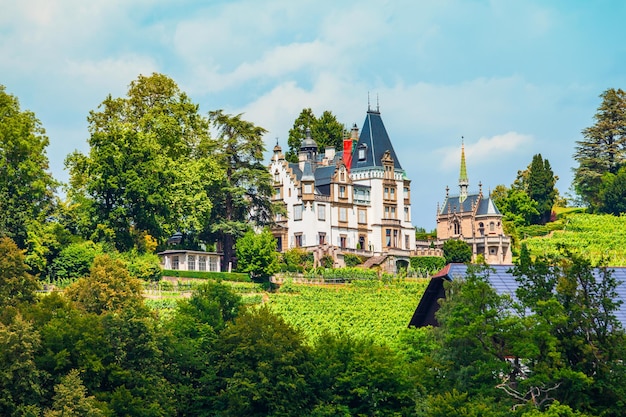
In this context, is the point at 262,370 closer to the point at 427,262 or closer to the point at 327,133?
the point at 427,262

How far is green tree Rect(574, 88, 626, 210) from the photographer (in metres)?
132

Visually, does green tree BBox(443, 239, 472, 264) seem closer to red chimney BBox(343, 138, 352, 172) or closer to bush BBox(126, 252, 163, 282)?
red chimney BBox(343, 138, 352, 172)

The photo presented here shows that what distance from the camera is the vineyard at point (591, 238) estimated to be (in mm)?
112688

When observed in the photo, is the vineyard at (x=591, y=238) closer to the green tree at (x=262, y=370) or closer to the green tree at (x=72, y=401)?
the green tree at (x=262, y=370)

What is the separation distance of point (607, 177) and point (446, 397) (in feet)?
278

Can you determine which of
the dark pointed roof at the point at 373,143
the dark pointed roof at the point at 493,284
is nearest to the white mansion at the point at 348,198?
the dark pointed roof at the point at 373,143

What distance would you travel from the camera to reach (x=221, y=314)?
63.4m

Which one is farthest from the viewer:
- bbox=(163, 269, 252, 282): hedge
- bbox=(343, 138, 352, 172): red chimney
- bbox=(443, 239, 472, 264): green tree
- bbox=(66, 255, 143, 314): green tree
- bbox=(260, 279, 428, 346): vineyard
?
bbox=(343, 138, 352, 172): red chimney

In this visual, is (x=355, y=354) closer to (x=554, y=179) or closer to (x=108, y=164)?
(x=108, y=164)

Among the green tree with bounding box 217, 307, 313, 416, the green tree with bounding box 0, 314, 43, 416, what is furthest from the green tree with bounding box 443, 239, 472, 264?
the green tree with bounding box 0, 314, 43, 416

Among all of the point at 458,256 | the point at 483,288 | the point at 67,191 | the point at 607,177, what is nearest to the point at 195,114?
the point at 67,191

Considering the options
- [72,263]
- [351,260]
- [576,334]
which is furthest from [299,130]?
[576,334]

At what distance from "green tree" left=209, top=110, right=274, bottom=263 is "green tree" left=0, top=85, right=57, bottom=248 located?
15.8 m

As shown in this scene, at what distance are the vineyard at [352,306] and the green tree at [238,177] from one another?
8242 millimetres
